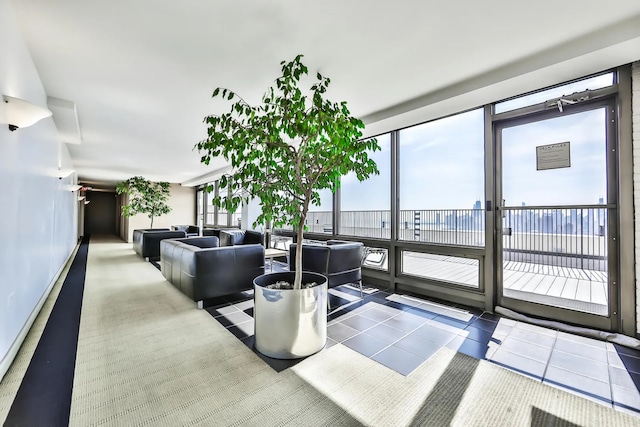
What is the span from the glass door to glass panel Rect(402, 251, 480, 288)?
0.45 m

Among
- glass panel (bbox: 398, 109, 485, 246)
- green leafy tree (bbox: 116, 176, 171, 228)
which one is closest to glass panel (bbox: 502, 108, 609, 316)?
glass panel (bbox: 398, 109, 485, 246)

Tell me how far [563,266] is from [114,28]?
15.8 ft

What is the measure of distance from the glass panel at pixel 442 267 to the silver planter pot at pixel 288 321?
2307 mm

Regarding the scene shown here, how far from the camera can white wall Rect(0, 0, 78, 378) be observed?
1864 mm

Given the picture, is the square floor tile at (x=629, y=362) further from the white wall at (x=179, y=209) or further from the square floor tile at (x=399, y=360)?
the white wall at (x=179, y=209)

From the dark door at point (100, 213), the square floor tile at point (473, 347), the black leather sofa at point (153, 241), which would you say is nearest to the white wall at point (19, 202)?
the black leather sofa at point (153, 241)

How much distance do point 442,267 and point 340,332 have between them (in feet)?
7.19

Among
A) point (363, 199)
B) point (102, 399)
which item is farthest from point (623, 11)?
point (102, 399)

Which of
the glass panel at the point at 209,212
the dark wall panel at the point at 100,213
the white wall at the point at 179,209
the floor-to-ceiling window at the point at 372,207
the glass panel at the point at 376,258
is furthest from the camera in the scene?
the dark wall panel at the point at 100,213

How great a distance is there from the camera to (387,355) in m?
2.17

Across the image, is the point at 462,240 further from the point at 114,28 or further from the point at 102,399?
the point at 114,28

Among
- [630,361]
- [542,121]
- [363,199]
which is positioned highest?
[542,121]

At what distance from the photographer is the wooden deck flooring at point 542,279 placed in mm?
2674

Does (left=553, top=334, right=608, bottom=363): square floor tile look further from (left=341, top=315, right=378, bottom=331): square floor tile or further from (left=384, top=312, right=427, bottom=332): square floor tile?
(left=341, top=315, right=378, bottom=331): square floor tile
